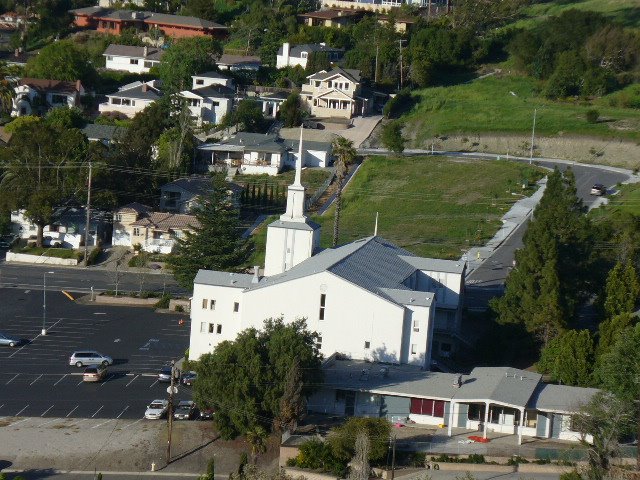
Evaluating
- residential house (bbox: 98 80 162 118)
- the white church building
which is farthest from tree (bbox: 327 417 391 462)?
residential house (bbox: 98 80 162 118)

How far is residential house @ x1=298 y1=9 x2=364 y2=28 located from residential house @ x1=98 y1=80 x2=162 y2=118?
1979cm

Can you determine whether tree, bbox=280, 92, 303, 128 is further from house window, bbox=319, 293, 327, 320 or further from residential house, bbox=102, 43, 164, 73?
house window, bbox=319, 293, 327, 320

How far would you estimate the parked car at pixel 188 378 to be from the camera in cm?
4512

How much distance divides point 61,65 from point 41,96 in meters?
4.17

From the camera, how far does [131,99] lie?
90375 mm

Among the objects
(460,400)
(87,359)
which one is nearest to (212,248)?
(87,359)

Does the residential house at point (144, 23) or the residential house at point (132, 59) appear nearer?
the residential house at point (132, 59)

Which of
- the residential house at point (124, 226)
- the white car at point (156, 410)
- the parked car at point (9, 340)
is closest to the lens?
the white car at point (156, 410)

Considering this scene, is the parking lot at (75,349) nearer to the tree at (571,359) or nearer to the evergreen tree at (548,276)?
the tree at (571,359)

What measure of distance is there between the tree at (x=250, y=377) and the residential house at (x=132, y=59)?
6043 cm

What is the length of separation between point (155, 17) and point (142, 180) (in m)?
40.1

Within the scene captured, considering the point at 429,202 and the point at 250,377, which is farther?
the point at 429,202

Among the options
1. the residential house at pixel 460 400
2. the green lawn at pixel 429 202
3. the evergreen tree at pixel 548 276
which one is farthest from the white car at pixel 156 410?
the green lawn at pixel 429 202

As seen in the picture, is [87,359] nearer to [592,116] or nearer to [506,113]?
[592,116]
